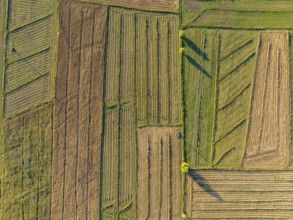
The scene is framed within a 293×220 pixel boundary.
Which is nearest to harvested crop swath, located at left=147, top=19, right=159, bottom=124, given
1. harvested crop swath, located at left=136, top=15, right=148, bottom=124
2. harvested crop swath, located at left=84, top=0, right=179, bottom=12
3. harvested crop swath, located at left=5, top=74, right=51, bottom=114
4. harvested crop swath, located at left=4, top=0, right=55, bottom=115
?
harvested crop swath, located at left=136, top=15, right=148, bottom=124

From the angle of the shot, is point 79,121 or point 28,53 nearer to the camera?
point 79,121

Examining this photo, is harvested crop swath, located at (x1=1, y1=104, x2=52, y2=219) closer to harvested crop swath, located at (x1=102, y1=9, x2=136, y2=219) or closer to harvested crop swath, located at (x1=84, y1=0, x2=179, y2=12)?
harvested crop swath, located at (x1=102, y1=9, x2=136, y2=219)

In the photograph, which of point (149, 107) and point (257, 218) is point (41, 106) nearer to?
point (149, 107)

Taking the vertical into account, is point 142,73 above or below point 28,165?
above

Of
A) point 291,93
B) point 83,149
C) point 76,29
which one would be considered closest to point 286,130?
point 291,93

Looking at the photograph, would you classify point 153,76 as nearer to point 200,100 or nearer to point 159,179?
point 200,100

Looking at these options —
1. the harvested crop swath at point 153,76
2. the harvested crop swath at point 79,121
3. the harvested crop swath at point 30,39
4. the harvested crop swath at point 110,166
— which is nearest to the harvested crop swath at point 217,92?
the harvested crop swath at point 153,76

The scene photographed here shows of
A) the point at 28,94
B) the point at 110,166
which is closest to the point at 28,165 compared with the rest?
the point at 28,94

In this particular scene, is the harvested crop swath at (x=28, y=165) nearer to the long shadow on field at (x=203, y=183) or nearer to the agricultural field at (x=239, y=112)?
the agricultural field at (x=239, y=112)
